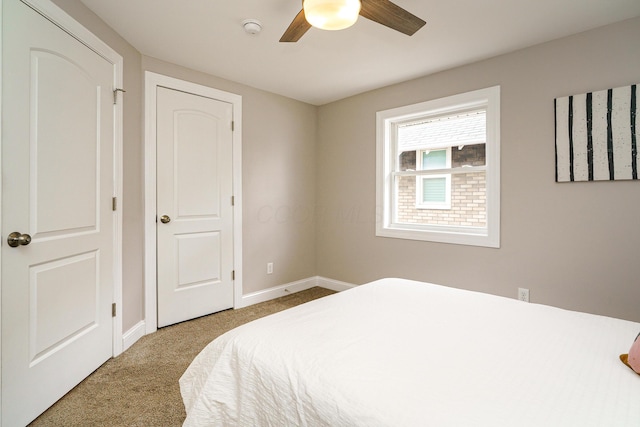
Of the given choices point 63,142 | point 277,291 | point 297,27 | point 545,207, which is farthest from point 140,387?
point 545,207

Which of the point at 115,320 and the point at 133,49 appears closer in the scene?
the point at 115,320

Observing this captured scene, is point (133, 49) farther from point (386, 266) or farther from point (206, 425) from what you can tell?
point (386, 266)

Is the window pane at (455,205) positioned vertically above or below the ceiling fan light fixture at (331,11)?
below

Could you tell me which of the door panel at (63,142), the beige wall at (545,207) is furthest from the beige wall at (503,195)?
the door panel at (63,142)

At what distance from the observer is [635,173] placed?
7.01ft

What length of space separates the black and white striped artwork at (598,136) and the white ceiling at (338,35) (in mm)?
525

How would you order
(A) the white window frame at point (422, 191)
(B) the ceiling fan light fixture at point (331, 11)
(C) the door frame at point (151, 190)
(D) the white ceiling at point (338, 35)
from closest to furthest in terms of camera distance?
(B) the ceiling fan light fixture at point (331, 11) → (D) the white ceiling at point (338, 35) → (C) the door frame at point (151, 190) → (A) the white window frame at point (422, 191)

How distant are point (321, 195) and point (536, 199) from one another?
2361 millimetres

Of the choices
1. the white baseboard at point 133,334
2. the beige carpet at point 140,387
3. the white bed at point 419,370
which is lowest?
the beige carpet at point 140,387

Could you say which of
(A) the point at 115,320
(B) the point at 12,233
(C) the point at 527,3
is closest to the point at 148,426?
(A) the point at 115,320

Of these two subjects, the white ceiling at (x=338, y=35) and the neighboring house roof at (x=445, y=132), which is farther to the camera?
the neighboring house roof at (x=445, y=132)

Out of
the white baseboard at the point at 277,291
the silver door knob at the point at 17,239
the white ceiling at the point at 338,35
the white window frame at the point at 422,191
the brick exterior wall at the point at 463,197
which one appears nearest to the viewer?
the silver door knob at the point at 17,239

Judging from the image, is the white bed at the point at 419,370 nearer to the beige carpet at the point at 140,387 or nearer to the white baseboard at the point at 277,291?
the beige carpet at the point at 140,387

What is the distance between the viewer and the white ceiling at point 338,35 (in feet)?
6.70
